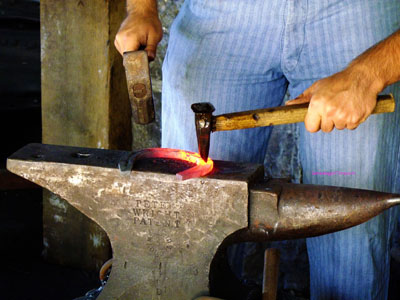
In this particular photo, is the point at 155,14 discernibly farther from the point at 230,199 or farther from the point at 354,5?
the point at 230,199

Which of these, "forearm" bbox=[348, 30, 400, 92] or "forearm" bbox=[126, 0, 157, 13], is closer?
"forearm" bbox=[348, 30, 400, 92]

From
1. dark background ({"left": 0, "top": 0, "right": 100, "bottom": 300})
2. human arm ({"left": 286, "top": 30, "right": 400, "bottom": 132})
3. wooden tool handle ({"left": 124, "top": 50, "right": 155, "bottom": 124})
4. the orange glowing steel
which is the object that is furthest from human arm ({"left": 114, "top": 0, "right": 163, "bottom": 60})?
dark background ({"left": 0, "top": 0, "right": 100, "bottom": 300})

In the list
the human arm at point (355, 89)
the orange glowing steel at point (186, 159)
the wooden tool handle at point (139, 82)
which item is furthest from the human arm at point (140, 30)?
the human arm at point (355, 89)

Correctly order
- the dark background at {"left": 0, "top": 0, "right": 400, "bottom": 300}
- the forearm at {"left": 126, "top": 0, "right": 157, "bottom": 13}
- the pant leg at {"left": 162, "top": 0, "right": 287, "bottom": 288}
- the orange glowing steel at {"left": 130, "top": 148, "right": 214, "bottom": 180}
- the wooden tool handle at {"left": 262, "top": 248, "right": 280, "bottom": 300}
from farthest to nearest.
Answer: the dark background at {"left": 0, "top": 0, "right": 400, "bottom": 300}, the forearm at {"left": 126, "top": 0, "right": 157, "bottom": 13}, the pant leg at {"left": 162, "top": 0, "right": 287, "bottom": 288}, the wooden tool handle at {"left": 262, "top": 248, "right": 280, "bottom": 300}, the orange glowing steel at {"left": 130, "top": 148, "right": 214, "bottom": 180}

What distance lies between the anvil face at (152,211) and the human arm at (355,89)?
0.23 metres

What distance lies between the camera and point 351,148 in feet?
5.19

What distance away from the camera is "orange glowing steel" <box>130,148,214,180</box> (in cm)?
133

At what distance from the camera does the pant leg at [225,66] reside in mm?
1632

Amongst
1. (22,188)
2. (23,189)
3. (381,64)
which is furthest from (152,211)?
(23,189)

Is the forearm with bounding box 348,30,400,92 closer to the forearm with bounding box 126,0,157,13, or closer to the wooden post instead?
the forearm with bounding box 126,0,157,13

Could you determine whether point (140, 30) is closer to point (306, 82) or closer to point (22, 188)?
point (306, 82)

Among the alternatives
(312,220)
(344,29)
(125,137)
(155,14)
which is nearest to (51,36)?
(125,137)

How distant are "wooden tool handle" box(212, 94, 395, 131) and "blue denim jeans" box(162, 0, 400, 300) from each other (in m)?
0.18

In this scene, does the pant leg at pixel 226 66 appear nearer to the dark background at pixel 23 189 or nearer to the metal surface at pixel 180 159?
the metal surface at pixel 180 159
